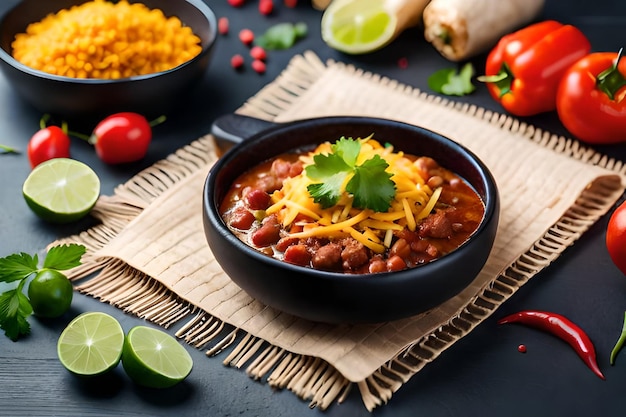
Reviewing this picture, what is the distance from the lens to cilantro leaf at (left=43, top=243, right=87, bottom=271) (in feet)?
9.61

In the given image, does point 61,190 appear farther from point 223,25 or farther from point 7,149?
point 223,25

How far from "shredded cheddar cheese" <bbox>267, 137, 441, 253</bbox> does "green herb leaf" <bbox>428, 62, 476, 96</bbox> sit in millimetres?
1403

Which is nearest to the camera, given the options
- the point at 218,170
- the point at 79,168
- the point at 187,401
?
the point at 187,401

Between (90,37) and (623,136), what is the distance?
8.23 feet

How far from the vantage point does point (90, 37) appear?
3824 mm

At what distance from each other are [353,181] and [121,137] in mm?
1346

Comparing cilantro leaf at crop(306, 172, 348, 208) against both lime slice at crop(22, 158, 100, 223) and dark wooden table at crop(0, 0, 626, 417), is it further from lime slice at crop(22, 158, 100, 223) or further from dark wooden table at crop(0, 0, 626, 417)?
lime slice at crop(22, 158, 100, 223)

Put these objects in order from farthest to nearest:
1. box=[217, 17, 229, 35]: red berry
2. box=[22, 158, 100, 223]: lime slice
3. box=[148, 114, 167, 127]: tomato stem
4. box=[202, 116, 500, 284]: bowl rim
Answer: box=[217, 17, 229, 35]: red berry, box=[148, 114, 167, 127]: tomato stem, box=[22, 158, 100, 223]: lime slice, box=[202, 116, 500, 284]: bowl rim

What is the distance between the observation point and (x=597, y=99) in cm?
378

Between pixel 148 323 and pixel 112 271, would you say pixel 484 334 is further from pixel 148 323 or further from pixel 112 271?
pixel 112 271

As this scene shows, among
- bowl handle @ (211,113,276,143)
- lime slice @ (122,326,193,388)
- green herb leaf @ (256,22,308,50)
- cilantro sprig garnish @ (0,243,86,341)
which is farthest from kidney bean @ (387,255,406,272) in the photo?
green herb leaf @ (256,22,308,50)

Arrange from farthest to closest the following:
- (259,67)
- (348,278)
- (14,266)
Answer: (259,67)
(14,266)
(348,278)

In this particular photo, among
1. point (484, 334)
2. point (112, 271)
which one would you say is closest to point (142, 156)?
point (112, 271)

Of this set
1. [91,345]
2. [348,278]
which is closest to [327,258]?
[348,278]
